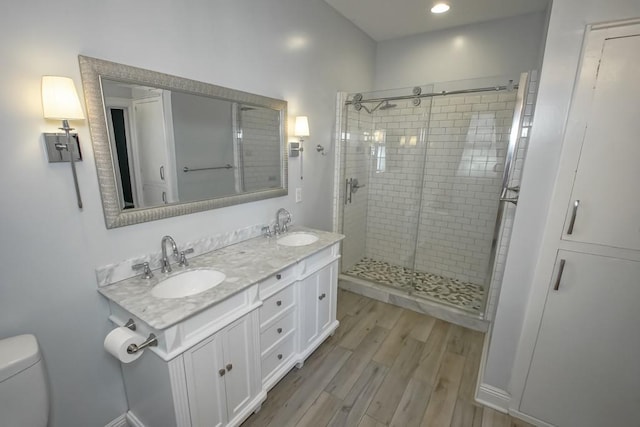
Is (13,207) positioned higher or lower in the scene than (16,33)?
lower

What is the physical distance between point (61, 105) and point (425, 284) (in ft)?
10.8

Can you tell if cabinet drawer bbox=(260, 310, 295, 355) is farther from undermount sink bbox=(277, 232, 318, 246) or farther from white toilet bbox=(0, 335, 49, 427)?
white toilet bbox=(0, 335, 49, 427)

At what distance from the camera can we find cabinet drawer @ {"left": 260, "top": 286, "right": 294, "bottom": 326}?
161 cm

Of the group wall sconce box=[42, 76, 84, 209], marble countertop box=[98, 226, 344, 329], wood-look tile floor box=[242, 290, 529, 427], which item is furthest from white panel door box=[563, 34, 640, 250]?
wall sconce box=[42, 76, 84, 209]

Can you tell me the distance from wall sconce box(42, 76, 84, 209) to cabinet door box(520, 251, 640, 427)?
7.73 ft

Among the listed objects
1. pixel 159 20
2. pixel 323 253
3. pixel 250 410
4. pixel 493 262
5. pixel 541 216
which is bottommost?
pixel 250 410

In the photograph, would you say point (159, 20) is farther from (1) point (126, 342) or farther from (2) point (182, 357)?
(2) point (182, 357)

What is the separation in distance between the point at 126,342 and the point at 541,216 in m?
2.04

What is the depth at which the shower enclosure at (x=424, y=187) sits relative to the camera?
2.89 meters

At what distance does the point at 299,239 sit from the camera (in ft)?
7.53

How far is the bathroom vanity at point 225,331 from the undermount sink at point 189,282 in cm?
3

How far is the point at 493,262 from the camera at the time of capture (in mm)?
2412

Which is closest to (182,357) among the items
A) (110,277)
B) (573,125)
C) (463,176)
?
(110,277)

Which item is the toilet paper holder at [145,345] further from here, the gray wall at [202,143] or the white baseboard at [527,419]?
the white baseboard at [527,419]
